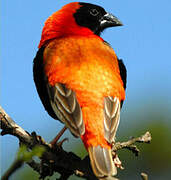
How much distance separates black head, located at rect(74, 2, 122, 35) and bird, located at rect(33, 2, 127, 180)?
0.68 metres

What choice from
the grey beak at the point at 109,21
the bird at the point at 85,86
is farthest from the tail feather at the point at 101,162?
the grey beak at the point at 109,21

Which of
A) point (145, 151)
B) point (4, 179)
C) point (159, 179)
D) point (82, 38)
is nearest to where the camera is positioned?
point (4, 179)

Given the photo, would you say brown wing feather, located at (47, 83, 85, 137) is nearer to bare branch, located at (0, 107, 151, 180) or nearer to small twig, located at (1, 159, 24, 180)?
bare branch, located at (0, 107, 151, 180)

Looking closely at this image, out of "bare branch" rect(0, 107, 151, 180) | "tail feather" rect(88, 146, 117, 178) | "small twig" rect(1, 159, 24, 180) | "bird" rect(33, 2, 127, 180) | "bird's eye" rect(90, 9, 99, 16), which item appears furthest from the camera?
"bird's eye" rect(90, 9, 99, 16)

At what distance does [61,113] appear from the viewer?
491cm

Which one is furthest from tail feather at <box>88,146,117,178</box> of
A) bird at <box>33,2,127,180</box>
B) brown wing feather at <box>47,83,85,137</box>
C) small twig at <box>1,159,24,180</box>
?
small twig at <box>1,159,24,180</box>

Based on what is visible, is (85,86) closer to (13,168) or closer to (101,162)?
(101,162)

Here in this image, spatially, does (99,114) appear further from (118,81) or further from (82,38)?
(82,38)

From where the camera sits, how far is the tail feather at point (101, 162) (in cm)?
420

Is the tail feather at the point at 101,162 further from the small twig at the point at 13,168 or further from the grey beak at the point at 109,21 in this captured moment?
the grey beak at the point at 109,21

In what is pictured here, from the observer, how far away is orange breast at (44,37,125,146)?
15.9ft

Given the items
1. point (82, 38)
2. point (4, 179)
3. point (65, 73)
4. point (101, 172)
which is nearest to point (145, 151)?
point (82, 38)

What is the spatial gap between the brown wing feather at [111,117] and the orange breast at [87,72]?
57 mm

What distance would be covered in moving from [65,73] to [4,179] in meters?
3.21
